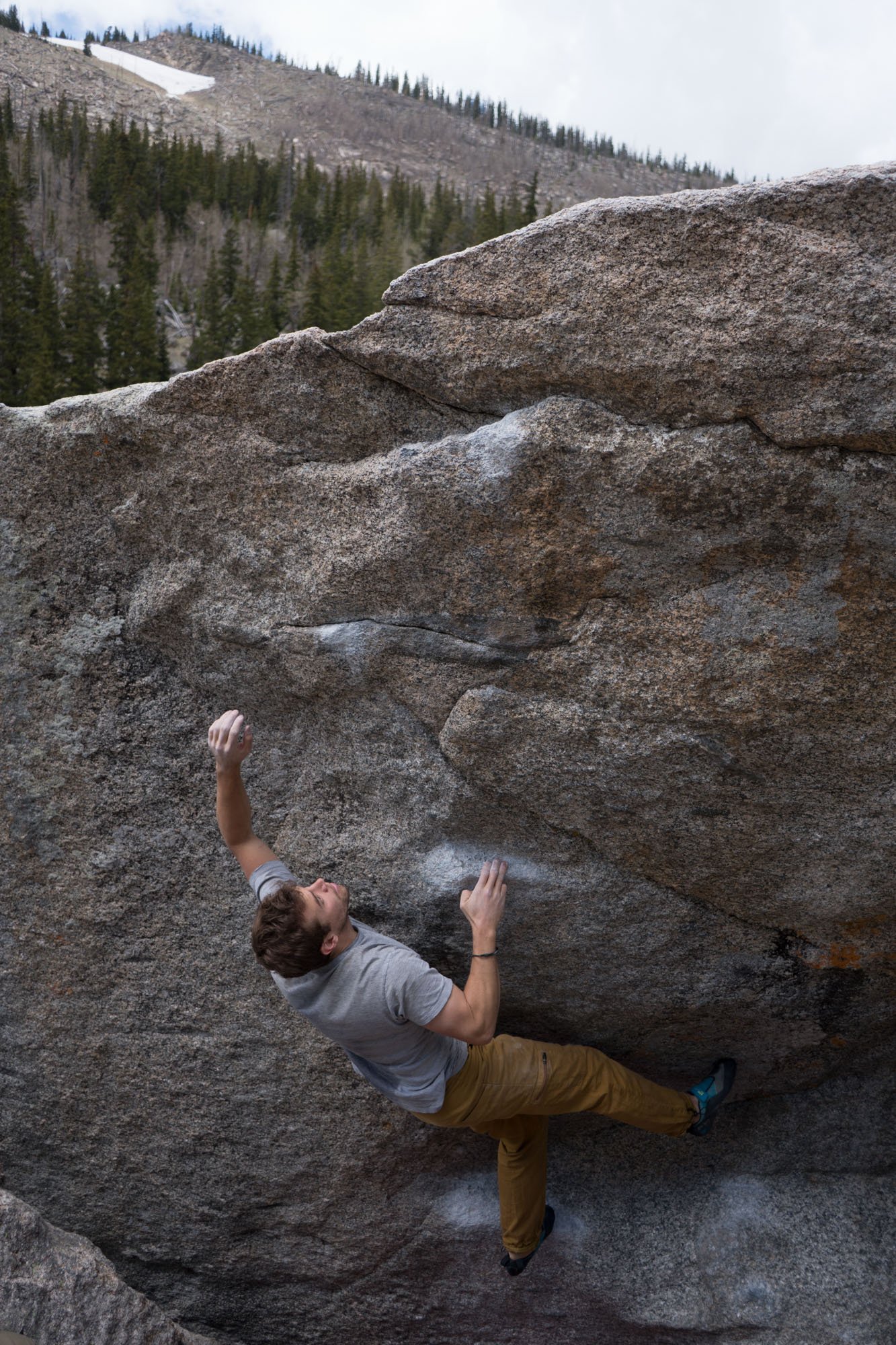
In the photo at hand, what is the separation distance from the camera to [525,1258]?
13.7 feet

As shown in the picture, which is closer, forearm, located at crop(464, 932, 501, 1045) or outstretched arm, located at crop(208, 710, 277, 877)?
forearm, located at crop(464, 932, 501, 1045)

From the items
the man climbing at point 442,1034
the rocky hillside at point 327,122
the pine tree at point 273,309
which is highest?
the rocky hillside at point 327,122

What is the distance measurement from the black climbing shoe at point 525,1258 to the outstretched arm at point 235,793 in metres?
2.21

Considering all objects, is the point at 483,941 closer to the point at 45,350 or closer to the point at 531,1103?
the point at 531,1103

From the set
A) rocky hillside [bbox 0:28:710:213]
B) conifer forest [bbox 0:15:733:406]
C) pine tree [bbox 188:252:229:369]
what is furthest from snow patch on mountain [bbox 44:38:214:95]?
pine tree [bbox 188:252:229:369]

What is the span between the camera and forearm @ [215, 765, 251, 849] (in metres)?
3.63

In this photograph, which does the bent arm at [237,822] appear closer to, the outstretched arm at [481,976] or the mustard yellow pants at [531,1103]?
the outstretched arm at [481,976]

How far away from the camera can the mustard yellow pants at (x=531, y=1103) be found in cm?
375

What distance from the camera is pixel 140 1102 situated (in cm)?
440

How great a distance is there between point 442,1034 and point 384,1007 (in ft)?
0.82

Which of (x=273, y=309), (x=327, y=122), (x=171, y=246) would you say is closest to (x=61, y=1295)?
(x=273, y=309)

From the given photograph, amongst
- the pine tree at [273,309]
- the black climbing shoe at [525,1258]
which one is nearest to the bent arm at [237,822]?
the black climbing shoe at [525,1258]

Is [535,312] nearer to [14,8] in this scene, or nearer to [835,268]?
[835,268]

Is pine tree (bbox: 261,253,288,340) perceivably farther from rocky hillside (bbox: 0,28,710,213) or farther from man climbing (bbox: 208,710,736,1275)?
rocky hillside (bbox: 0,28,710,213)
